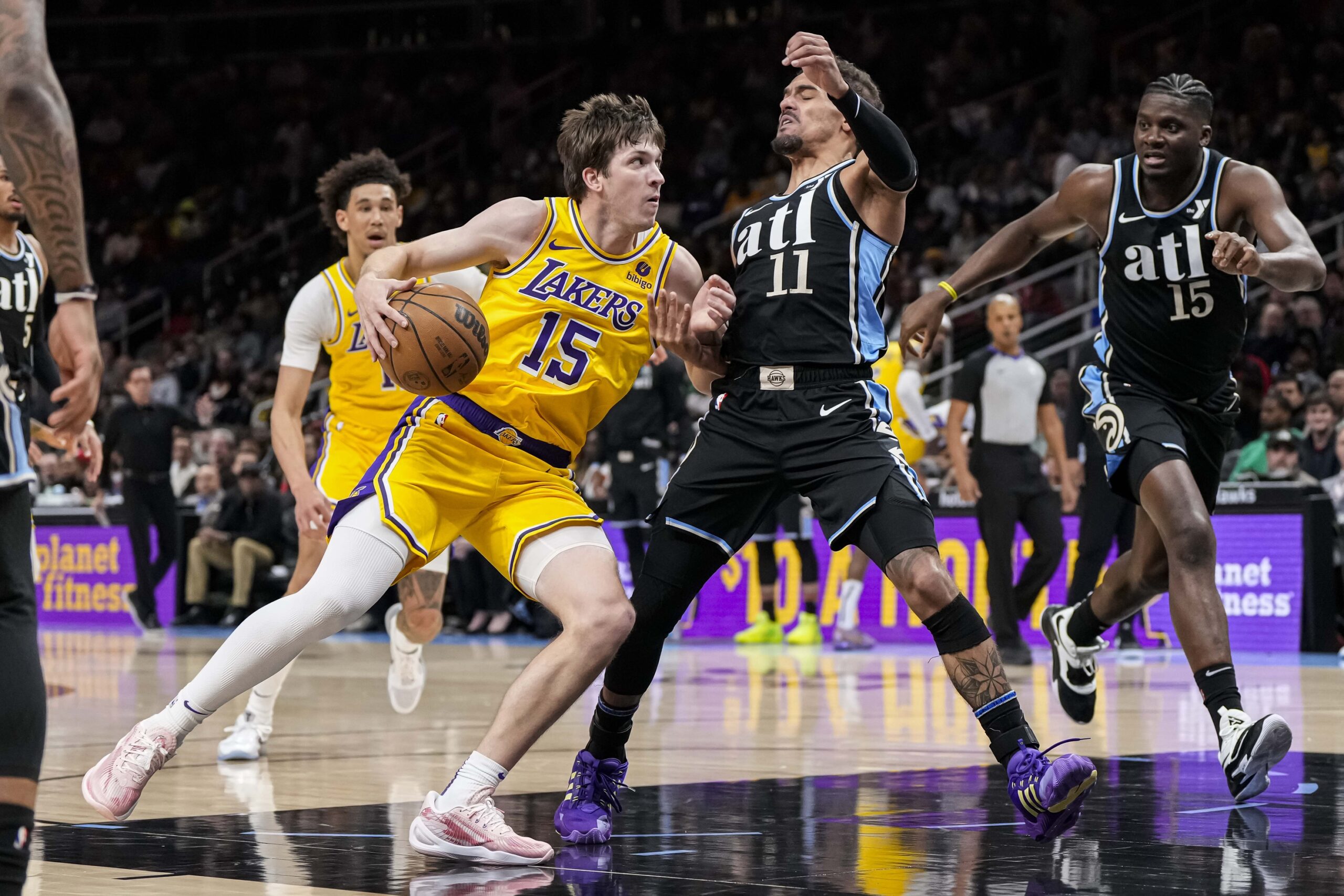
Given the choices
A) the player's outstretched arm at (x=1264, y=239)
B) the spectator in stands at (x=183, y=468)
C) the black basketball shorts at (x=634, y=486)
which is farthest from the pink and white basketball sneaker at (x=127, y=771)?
the spectator in stands at (x=183, y=468)

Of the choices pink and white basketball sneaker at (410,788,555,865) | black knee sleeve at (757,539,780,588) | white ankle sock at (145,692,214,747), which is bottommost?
pink and white basketball sneaker at (410,788,555,865)

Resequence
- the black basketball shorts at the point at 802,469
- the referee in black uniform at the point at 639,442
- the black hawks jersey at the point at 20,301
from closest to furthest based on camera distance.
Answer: the black hawks jersey at the point at 20,301 < the black basketball shorts at the point at 802,469 < the referee in black uniform at the point at 639,442

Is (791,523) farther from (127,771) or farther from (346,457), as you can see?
(127,771)

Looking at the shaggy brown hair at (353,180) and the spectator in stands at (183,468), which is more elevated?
the spectator in stands at (183,468)

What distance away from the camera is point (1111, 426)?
5809mm

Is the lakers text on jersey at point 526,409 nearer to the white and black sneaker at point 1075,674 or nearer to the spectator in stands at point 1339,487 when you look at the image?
the white and black sneaker at point 1075,674

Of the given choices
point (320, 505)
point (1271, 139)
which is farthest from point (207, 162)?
point (320, 505)

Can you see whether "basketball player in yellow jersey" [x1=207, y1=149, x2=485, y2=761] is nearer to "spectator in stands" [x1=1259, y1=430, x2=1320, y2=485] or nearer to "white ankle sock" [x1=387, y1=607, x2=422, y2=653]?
"white ankle sock" [x1=387, y1=607, x2=422, y2=653]

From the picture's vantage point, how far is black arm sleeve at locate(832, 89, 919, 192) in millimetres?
4707

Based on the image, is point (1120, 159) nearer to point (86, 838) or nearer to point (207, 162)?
point (86, 838)

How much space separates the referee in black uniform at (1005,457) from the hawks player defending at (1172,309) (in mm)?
4982

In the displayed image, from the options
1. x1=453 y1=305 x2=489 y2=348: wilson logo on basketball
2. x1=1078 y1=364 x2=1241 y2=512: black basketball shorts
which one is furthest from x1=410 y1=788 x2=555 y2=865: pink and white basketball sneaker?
x1=1078 y1=364 x2=1241 y2=512: black basketball shorts

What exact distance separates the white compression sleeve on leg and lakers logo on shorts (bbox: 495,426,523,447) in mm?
393

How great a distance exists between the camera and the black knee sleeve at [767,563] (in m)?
13.4
